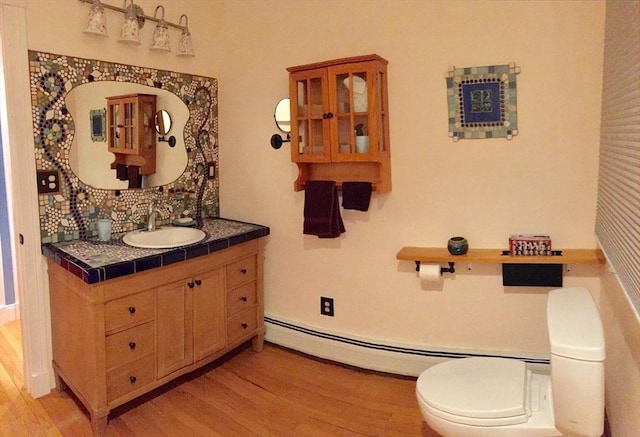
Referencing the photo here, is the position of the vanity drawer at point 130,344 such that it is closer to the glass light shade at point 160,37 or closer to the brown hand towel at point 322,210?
Result: the brown hand towel at point 322,210

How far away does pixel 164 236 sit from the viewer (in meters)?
2.70

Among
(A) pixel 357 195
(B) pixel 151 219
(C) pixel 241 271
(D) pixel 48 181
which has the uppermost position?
(D) pixel 48 181

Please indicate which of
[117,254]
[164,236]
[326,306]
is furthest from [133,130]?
[326,306]

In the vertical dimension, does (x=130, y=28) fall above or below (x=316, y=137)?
above

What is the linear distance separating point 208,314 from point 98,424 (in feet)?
2.33

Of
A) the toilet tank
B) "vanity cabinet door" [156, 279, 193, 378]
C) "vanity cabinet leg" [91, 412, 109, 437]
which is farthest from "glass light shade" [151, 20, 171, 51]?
the toilet tank

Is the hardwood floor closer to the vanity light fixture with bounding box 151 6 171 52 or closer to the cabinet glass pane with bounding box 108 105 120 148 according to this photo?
the cabinet glass pane with bounding box 108 105 120 148

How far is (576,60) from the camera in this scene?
210 centimetres

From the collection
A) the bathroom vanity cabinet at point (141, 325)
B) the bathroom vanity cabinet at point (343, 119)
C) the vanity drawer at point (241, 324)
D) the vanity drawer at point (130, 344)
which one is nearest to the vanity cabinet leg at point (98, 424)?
the bathroom vanity cabinet at point (141, 325)

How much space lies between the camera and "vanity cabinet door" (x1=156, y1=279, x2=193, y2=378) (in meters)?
2.26

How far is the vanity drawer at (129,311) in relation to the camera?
2.04 meters

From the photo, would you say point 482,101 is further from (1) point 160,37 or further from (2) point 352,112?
(1) point 160,37

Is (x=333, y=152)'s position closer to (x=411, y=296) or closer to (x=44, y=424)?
(x=411, y=296)

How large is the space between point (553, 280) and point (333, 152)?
1240 millimetres
